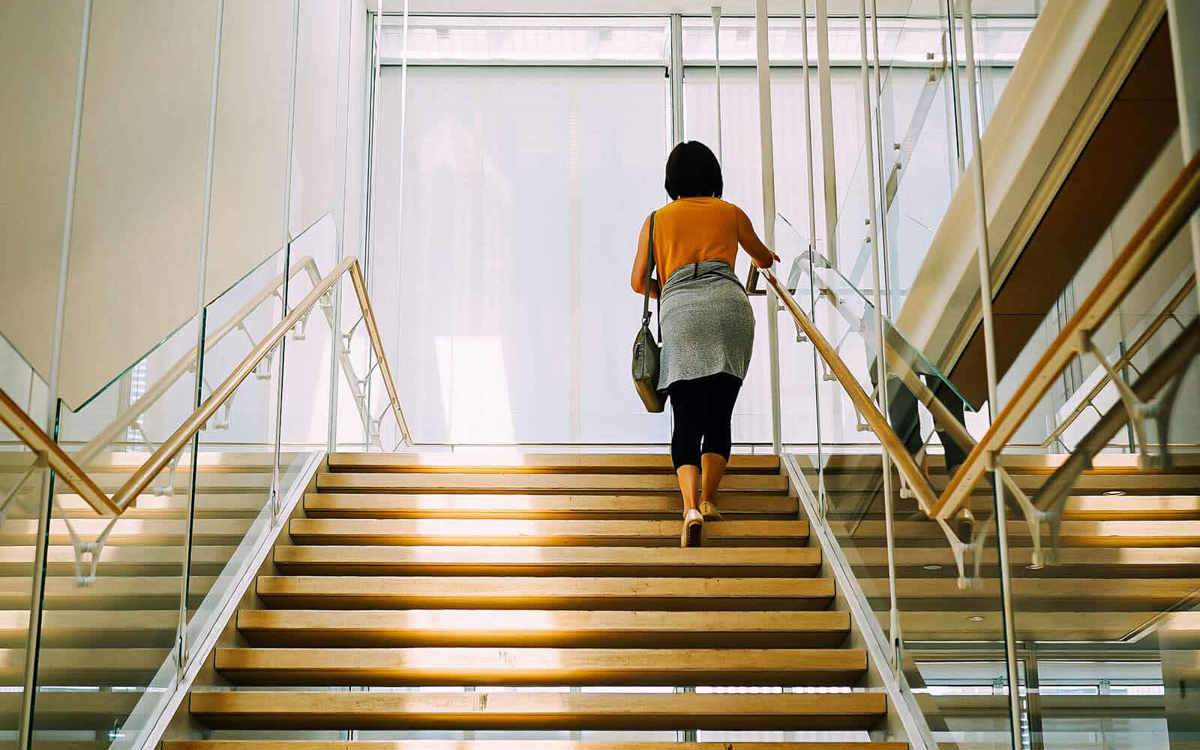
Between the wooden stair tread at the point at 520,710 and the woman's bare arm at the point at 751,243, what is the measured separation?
213cm

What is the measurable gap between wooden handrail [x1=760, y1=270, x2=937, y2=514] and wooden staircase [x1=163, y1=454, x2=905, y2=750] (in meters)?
0.70

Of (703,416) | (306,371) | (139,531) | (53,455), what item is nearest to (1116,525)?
(53,455)

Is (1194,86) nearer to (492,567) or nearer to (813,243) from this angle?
(492,567)

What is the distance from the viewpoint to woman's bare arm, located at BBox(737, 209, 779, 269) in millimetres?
5711

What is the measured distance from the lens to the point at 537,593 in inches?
188

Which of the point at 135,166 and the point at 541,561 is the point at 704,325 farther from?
the point at 135,166

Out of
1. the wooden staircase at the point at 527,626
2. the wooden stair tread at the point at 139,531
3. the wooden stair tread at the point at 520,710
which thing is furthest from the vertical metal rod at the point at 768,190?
the wooden stair tread at the point at 139,531

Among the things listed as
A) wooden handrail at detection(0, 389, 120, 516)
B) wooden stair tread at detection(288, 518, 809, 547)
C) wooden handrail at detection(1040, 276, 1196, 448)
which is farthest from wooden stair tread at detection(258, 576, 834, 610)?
wooden handrail at detection(1040, 276, 1196, 448)

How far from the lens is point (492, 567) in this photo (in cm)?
505

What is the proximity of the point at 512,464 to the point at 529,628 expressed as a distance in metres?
1.59

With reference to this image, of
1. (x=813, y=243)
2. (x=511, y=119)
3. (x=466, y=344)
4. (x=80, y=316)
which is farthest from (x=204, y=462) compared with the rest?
(x=511, y=119)

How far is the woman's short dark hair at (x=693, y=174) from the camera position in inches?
229

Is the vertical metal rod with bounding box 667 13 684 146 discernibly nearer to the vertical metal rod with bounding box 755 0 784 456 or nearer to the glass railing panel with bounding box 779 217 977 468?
the vertical metal rod with bounding box 755 0 784 456

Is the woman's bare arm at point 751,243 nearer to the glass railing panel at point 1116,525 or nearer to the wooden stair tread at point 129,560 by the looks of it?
the wooden stair tread at point 129,560
